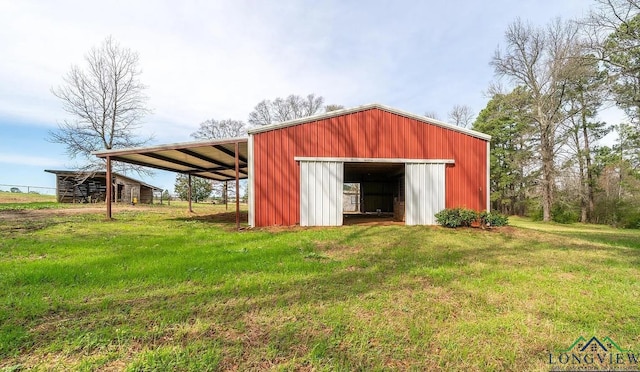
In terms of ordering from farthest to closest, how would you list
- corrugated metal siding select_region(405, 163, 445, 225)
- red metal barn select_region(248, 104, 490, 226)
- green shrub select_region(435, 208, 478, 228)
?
1. corrugated metal siding select_region(405, 163, 445, 225)
2. red metal barn select_region(248, 104, 490, 226)
3. green shrub select_region(435, 208, 478, 228)

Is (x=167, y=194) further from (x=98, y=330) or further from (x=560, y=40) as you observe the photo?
(x=560, y=40)

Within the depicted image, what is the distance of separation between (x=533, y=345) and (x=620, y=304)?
2025 millimetres

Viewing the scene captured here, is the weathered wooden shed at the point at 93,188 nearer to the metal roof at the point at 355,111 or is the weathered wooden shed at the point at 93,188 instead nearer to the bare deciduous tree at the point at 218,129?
the bare deciduous tree at the point at 218,129

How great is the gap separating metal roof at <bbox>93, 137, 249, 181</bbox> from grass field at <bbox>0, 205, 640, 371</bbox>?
16.4ft

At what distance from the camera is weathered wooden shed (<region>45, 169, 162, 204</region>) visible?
24.0m

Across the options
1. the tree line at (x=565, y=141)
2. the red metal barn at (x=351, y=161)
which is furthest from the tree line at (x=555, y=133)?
the red metal barn at (x=351, y=161)

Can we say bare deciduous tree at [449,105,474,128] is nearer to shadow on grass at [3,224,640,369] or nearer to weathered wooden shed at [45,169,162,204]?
shadow on grass at [3,224,640,369]

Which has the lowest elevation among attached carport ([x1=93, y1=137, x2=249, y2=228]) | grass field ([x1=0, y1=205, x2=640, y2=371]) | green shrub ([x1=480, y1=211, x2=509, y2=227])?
grass field ([x1=0, y1=205, x2=640, y2=371])

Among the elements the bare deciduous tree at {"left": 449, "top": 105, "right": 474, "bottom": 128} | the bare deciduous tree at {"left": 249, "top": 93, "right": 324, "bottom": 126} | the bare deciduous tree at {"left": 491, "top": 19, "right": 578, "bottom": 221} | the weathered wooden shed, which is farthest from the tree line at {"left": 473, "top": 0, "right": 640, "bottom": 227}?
the weathered wooden shed

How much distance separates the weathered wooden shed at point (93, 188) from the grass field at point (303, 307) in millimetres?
23099

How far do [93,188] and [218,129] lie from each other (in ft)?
51.8

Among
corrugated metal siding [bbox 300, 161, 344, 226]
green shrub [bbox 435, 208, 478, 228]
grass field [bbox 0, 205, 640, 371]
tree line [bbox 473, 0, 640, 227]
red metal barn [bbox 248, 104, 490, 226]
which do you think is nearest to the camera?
grass field [bbox 0, 205, 640, 371]

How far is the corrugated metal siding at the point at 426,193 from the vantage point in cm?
1034

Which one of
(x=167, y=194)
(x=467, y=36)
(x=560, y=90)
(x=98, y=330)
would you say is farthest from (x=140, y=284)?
(x=167, y=194)
